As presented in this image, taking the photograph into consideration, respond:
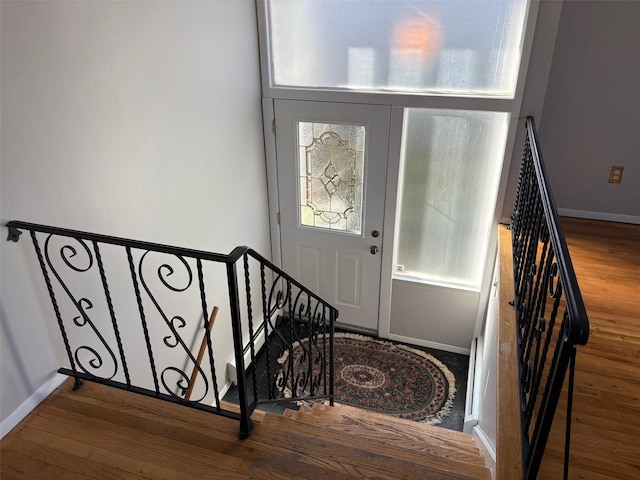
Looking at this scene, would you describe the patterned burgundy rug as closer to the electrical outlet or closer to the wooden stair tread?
the wooden stair tread

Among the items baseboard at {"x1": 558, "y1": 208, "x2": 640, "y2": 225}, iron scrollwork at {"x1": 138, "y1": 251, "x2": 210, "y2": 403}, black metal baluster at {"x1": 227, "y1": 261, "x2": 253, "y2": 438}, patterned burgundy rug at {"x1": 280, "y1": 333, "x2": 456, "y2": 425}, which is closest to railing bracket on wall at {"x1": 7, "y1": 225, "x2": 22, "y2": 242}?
iron scrollwork at {"x1": 138, "y1": 251, "x2": 210, "y2": 403}

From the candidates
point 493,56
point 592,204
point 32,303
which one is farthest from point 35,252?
point 592,204

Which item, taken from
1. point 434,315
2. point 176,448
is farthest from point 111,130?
point 434,315

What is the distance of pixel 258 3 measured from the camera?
3.42 metres

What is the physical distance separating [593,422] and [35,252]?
2.21 m

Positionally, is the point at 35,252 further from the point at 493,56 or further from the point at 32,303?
the point at 493,56

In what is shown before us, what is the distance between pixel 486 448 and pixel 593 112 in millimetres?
2297

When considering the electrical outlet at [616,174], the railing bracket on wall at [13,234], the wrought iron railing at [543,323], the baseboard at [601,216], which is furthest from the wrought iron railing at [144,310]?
the electrical outlet at [616,174]

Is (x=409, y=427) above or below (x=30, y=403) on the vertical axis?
below

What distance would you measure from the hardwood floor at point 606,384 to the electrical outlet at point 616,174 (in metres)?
0.69

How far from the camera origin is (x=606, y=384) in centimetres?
186

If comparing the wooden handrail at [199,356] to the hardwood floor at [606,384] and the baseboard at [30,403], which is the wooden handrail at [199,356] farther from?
the hardwood floor at [606,384]

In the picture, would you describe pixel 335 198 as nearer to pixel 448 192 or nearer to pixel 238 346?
pixel 448 192

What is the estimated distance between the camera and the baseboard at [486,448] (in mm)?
2252
